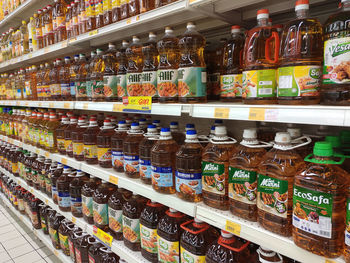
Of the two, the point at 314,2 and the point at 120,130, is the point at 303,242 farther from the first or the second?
the point at 120,130

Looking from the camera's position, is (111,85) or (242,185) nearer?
(242,185)

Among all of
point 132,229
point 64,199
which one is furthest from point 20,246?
point 132,229

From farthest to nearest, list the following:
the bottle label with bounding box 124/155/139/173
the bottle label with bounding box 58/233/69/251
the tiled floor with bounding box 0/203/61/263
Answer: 1. the tiled floor with bounding box 0/203/61/263
2. the bottle label with bounding box 58/233/69/251
3. the bottle label with bounding box 124/155/139/173

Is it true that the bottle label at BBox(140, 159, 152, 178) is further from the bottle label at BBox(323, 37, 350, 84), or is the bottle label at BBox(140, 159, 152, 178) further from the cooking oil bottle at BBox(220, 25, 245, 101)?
the bottle label at BBox(323, 37, 350, 84)

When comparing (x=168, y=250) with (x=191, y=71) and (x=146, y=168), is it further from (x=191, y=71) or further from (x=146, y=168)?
(x=191, y=71)

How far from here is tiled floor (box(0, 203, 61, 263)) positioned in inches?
100

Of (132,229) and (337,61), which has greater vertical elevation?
(337,61)

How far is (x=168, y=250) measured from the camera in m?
1.28

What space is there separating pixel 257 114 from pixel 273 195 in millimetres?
290

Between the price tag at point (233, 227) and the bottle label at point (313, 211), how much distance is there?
23 centimetres

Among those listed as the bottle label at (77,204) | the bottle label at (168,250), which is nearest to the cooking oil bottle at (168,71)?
the bottle label at (168,250)

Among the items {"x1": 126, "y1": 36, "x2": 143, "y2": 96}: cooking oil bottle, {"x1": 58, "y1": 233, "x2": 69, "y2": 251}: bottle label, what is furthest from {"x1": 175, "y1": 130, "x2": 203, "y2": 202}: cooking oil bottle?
{"x1": 58, "y1": 233, "x2": 69, "y2": 251}: bottle label

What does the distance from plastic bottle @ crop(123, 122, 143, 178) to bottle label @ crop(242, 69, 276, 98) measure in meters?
0.81

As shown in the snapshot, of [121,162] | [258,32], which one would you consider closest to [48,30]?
[121,162]
